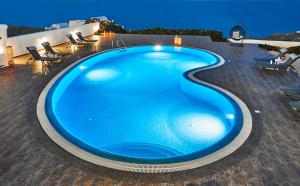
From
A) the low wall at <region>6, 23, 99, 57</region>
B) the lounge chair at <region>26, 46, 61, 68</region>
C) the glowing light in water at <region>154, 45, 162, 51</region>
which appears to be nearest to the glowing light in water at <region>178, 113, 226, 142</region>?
the lounge chair at <region>26, 46, 61, 68</region>

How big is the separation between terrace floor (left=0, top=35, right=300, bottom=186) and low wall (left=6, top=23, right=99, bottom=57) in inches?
107

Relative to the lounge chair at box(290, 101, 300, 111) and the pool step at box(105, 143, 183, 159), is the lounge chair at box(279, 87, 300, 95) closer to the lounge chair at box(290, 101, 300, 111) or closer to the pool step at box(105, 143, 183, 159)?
the lounge chair at box(290, 101, 300, 111)

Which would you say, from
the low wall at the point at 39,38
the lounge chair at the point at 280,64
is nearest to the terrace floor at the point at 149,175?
the lounge chair at the point at 280,64

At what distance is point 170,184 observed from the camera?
4.21 m

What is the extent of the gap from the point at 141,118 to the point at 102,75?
407 cm

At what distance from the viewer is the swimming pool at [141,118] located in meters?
5.02

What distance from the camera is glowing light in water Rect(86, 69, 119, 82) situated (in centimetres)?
1070

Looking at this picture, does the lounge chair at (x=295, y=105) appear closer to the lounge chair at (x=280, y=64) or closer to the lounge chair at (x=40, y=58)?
the lounge chair at (x=280, y=64)

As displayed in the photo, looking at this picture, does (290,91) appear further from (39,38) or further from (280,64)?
(39,38)

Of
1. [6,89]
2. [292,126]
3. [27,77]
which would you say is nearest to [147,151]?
[292,126]

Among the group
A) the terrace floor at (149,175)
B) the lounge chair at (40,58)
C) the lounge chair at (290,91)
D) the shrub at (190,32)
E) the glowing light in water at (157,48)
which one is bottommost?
the terrace floor at (149,175)

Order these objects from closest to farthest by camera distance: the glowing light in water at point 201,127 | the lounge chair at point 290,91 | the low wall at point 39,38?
1. the glowing light in water at point 201,127
2. the lounge chair at point 290,91
3. the low wall at point 39,38

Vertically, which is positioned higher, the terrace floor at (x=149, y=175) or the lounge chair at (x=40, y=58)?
the lounge chair at (x=40, y=58)

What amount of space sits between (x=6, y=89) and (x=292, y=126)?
682 centimetres
